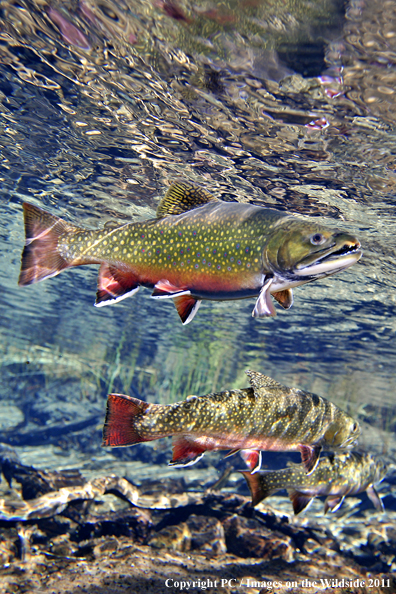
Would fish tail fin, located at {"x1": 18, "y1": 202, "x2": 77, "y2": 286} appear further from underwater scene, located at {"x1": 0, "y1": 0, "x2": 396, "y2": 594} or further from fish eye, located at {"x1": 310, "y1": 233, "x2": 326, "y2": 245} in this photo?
fish eye, located at {"x1": 310, "y1": 233, "x2": 326, "y2": 245}

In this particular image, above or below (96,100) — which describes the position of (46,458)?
below

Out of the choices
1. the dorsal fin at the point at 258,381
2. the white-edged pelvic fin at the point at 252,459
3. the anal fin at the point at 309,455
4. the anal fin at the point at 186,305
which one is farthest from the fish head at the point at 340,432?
the anal fin at the point at 186,305

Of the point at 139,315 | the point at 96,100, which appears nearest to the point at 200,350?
the point at 139,315

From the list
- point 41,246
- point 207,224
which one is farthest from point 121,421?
point 207,224

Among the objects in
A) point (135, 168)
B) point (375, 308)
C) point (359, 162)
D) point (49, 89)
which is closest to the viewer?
point (49, 89)

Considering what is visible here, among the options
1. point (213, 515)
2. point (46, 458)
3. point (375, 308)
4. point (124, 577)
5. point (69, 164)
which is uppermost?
point (69, 164)

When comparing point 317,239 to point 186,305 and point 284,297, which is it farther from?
point 186,305

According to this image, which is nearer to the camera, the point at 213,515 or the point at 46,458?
the point at 213,515

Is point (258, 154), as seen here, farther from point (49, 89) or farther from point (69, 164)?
point (69, 164)
